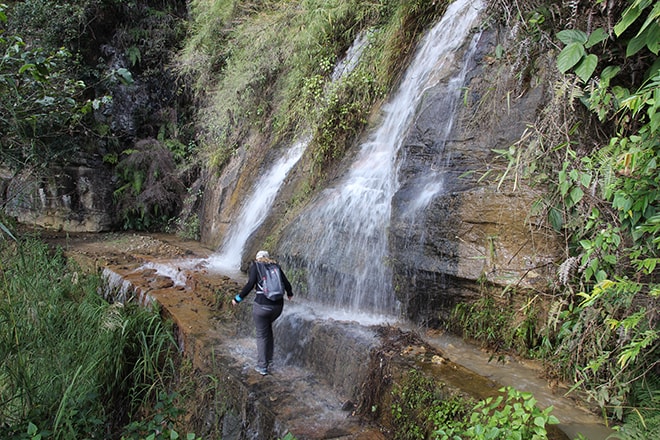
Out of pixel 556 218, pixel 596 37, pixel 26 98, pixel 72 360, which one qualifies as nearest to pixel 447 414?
pixel 556 218

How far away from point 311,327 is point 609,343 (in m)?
2.83

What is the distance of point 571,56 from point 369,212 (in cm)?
319

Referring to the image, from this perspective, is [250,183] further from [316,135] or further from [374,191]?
[374,191]

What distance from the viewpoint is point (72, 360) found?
177 inches

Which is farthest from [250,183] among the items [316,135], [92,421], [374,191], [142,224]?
[92,421]

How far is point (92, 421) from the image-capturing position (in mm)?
3498

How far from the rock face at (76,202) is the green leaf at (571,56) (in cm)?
1223

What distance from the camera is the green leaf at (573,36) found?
3274 mm

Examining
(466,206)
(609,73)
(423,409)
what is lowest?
(423,409)

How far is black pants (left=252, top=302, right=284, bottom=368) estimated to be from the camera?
4.66 metres

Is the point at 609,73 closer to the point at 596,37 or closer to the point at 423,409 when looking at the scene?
the point at 596,37

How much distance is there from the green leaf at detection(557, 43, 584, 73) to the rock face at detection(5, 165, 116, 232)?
482 inches

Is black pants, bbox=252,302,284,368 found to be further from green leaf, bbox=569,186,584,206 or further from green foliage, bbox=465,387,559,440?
green leaf, bbox=569,186,584,206

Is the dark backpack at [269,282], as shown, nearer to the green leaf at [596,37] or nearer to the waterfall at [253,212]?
the green leaf at [596,37]
